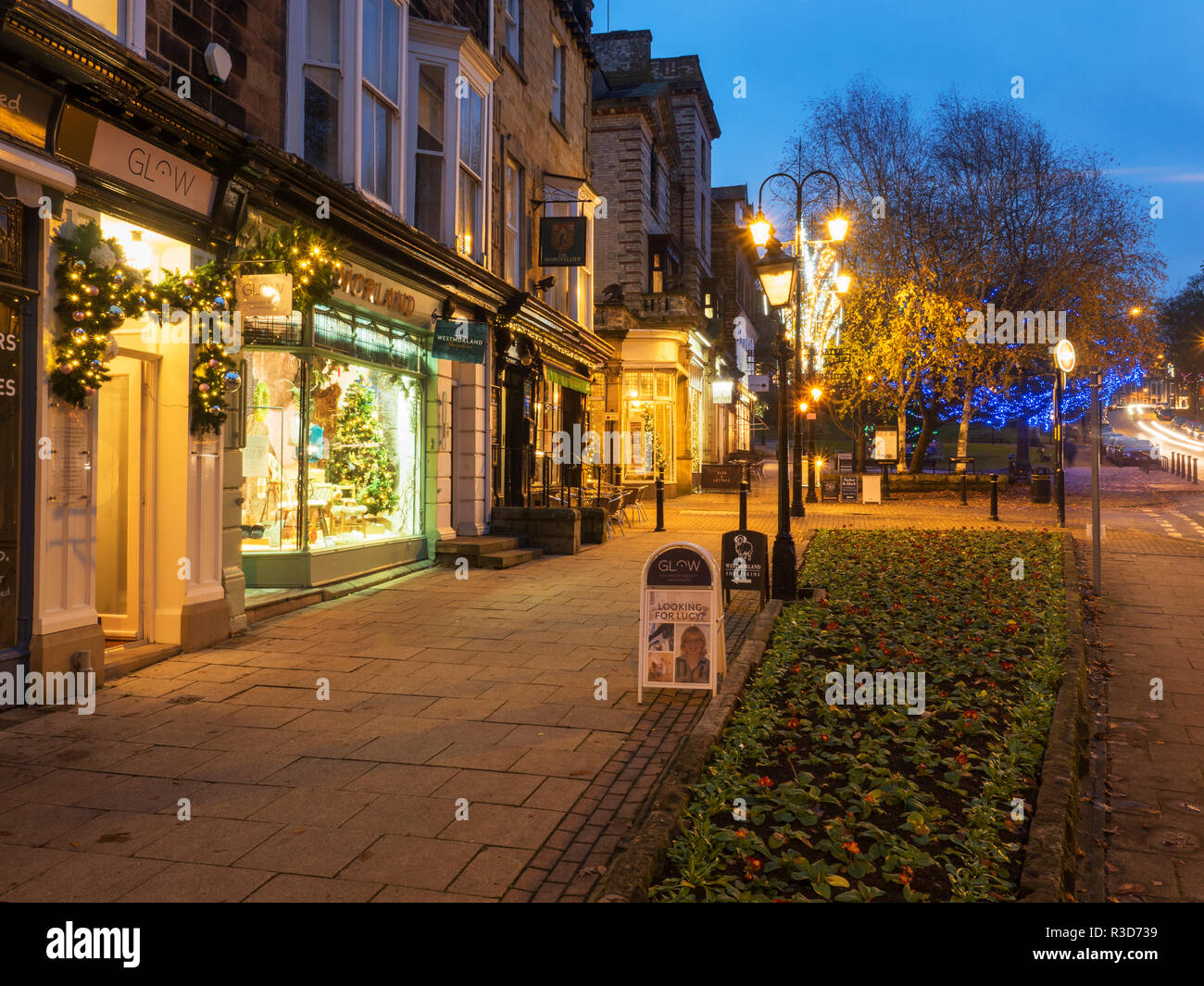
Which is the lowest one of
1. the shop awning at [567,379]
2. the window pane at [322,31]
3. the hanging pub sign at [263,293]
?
the hanging pub sign at [263,293]

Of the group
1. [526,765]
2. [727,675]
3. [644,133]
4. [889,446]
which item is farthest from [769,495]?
[526,765]

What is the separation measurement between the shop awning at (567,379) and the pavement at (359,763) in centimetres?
1099

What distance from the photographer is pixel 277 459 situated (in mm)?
11148

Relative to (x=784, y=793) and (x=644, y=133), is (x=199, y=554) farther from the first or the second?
(x=644, y=133)

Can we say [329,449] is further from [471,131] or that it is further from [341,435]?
[471,131]

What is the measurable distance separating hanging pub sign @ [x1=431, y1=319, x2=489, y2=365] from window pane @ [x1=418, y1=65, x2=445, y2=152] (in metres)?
2.70

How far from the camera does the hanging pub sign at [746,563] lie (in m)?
10.2

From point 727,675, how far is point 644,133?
92.2 ft

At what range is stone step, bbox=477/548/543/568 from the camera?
14.2 metres

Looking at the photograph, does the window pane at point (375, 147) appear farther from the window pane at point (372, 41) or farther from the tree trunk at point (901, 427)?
the tree trunk at point (901, 427)
